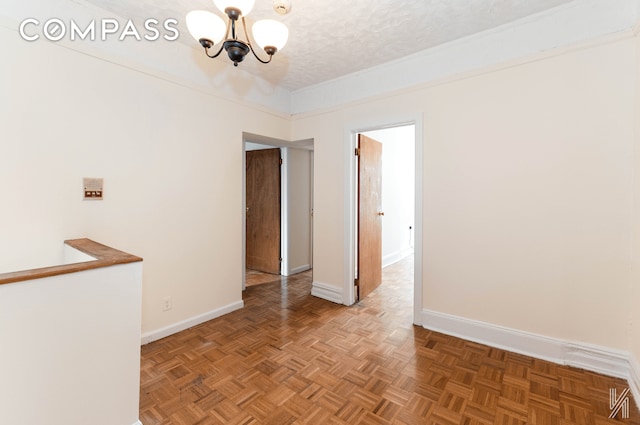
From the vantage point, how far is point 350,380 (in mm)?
1989

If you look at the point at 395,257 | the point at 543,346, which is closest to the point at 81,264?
the point at 543,346

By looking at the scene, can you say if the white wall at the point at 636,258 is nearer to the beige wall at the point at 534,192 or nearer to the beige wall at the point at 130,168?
the beige wall at the point at 534,192

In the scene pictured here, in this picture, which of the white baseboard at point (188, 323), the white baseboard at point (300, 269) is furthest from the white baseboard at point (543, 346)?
the white baseboard at point (300, 269)

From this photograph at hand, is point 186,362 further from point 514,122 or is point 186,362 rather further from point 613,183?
point 613,183

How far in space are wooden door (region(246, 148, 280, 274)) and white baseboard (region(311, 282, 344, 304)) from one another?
1.17m

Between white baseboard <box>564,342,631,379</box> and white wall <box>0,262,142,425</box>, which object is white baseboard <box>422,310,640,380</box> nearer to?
white baseboard <box>564,342,631,379</box>

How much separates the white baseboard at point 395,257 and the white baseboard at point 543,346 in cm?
247

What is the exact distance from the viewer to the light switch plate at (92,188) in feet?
6.89

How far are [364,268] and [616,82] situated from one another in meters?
2.71

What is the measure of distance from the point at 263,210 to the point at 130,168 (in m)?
2.52

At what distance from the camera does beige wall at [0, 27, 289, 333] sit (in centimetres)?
184

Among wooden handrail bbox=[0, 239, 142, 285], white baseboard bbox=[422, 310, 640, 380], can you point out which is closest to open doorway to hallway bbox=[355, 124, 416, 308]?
white baseboard bbox=[422, 310, 640, 380]

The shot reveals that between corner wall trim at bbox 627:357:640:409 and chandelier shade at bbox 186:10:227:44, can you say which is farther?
corner wall trim at bbox 627:357:640:409

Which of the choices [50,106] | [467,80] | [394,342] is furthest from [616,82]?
[50,106]
